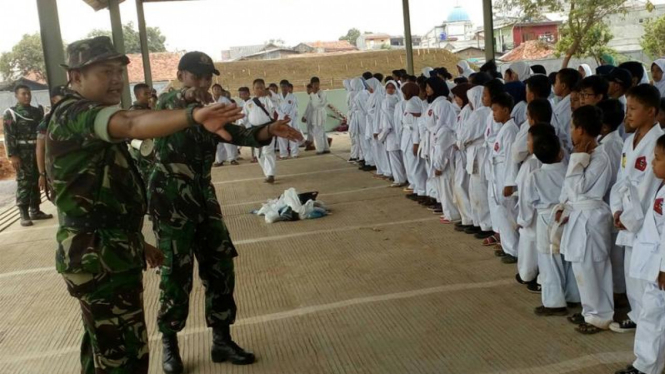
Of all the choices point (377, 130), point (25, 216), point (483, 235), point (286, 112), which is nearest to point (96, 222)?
point (483, 235)

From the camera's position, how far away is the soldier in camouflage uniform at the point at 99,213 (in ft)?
8.06

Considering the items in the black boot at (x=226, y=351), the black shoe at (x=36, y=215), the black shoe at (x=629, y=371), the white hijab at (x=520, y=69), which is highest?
the white hijab at (x=520, y=69)

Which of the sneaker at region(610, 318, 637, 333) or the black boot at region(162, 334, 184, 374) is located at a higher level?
the black boot at region(162, 334, 184, 374)

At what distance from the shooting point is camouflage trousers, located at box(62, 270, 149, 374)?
2533mm

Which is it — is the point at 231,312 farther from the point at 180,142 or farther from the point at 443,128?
the point at 443,128

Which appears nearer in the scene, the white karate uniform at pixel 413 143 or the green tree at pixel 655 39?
the white karate uniform at pixel 413 143

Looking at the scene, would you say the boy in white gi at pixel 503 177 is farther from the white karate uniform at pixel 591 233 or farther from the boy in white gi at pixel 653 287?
the boy in white gi at pixel 653 287

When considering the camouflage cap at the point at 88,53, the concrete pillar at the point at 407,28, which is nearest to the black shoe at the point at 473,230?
the camouflage cap at the point at 88,53

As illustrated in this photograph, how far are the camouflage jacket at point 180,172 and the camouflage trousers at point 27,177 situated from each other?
18.1 feet

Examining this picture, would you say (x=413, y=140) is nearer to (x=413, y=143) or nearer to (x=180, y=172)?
(x=413, y=143)

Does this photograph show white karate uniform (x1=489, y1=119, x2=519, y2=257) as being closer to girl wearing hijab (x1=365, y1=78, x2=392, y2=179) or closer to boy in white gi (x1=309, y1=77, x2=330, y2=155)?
girl wearing hijab (x1=365, y1=78, x2=392, y2=179)

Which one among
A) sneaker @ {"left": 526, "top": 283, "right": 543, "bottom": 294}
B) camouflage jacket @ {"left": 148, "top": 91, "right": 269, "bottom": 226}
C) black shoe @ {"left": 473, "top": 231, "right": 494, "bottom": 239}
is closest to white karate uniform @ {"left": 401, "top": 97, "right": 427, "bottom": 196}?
black shoe @ {"left": 473, "top": 231, "right": 494, "bottom": 239}

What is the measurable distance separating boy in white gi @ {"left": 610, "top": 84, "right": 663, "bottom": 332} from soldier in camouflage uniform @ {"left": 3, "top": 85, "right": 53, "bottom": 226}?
23.1ft

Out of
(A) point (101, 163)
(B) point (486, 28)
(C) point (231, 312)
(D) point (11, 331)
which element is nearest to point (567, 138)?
(C) point (231, 312)
